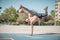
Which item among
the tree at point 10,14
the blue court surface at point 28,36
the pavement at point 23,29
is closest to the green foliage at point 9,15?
the tree at point 10,14

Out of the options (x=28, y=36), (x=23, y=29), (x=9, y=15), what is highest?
(x=9, y=15)

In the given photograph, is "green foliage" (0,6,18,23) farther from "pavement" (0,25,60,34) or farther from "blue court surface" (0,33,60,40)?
"blue court surface" (0,33,60,40)

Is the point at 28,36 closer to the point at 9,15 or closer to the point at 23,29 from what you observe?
the point at 23,29

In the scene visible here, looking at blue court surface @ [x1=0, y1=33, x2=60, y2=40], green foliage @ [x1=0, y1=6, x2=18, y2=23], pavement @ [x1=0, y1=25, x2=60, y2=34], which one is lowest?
blue court surface @ [x1=0, y1=33, x2=60, y2=40]

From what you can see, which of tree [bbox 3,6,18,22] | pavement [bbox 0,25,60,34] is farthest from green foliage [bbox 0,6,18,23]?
pavement [bbox 0,25,60,34]

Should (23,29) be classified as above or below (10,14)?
below

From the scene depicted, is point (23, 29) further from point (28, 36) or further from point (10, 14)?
point (10, 14)

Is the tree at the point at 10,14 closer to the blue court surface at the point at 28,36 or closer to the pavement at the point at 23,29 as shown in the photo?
the pavement at the point at 23,29

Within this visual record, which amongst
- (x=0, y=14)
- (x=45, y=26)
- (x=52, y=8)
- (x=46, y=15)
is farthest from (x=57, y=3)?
(x=0, y=14)

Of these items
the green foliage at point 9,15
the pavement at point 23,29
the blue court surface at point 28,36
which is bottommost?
the blue court surface at point 28,36

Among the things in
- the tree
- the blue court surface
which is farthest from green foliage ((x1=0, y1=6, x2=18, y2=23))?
the blue court surface

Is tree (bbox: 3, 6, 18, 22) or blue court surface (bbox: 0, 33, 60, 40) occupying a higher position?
tree (bbox: 3, 6, 18, 22)

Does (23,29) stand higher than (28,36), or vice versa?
(23,29)

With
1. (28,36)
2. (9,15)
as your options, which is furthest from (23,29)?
(9,15)
